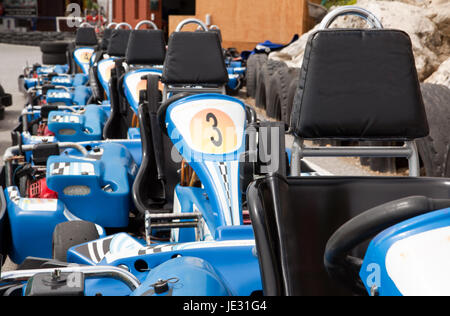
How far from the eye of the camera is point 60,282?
4.03 ft

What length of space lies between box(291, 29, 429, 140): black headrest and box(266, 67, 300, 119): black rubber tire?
4497 millimetres

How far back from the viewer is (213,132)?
2.57m

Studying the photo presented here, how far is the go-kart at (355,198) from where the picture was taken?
95 cm

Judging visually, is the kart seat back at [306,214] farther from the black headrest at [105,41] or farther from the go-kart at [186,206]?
the black headrest at [105,41]

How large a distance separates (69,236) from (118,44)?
455 centimetres

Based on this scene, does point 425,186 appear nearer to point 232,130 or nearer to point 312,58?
point 312,58

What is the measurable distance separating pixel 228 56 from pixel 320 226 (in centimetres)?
1014

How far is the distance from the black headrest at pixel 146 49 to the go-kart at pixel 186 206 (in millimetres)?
1309

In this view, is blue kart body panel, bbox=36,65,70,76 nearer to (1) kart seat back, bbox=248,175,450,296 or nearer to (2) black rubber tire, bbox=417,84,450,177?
(2) black rubber tire, bbox=417,84,450,177

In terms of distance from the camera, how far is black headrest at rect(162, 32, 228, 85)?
10.5 ft

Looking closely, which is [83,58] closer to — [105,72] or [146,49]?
[105,72]

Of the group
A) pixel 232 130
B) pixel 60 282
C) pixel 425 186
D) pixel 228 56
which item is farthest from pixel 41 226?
pixel 228 56

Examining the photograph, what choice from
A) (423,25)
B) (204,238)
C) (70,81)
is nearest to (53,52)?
(70,81)

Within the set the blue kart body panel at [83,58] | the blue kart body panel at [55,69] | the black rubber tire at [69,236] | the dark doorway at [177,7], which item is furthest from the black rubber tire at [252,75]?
the dark doorway at [177,7]
